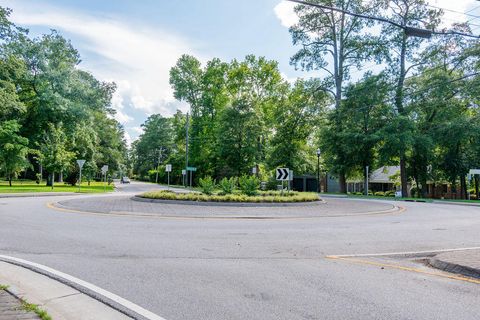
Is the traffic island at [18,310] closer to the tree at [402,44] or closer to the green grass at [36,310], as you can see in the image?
the green grass at [36,310]

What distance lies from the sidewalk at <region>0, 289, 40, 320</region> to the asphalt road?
3.90 feet

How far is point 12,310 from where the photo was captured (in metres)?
4.21

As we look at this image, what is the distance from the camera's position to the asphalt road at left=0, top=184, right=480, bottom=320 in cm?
472

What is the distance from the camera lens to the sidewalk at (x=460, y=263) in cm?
646

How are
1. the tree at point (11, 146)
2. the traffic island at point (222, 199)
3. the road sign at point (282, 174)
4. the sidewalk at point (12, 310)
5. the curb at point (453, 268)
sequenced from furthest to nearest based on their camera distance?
the tree at point (11, 146) → the road sign at point (282, 174) → the traffic island at point (222, 199) → the curb at point (453, 268) → the sidewalk at point (12, 310)

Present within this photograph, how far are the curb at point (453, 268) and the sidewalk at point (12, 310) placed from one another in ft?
20.9

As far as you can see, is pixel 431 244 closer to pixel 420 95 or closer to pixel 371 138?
pixel 371 138

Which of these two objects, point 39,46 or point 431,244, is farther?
point 39,46

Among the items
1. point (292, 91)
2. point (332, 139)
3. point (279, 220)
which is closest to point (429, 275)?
point (279, 220)

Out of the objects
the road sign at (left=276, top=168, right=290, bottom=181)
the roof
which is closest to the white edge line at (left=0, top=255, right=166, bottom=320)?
the road sign at (left=276, top=168, right=290, bottom=181)

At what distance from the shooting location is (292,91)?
178 feet

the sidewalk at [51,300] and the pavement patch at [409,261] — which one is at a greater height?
the sidewalk at [51,300]

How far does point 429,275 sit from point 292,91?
162ft

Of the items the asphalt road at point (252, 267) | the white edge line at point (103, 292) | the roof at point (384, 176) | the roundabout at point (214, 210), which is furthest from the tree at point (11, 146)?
the roof at point (384, 176)
